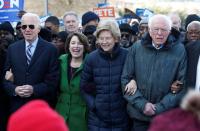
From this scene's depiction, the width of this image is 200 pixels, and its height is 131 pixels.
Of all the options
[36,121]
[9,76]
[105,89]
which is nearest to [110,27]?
[105,89]

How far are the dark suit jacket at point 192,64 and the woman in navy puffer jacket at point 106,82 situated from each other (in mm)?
760

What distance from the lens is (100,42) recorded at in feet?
17.7

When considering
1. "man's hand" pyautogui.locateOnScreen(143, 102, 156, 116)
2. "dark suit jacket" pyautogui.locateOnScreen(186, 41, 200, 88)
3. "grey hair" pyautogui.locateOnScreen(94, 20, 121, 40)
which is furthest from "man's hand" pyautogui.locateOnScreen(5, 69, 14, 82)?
"dark suit jacket" pyautogui.locateOnScreen(186, 41, 200, 88)

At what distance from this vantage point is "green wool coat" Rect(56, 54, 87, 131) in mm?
5641

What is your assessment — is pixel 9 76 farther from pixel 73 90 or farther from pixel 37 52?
pixel 73 90

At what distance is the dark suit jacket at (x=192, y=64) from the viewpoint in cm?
490

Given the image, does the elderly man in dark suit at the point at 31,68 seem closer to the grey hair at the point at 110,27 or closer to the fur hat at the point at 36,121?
the grey hair at the point at 110,27

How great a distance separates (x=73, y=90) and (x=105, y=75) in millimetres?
530

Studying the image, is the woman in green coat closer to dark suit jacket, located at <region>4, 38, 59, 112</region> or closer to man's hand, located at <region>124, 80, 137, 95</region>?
dark suit jacket, located at <region>4, 38, 59, 112</region>

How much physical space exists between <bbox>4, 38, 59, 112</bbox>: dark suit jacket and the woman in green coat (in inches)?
4.5

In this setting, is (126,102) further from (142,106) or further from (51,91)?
(51,91)

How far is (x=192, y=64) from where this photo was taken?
16.3ft

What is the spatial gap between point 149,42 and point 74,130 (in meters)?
1.42

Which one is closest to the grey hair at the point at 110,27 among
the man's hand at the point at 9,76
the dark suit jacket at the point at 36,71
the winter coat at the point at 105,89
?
the winter coat at the point at 105,89
